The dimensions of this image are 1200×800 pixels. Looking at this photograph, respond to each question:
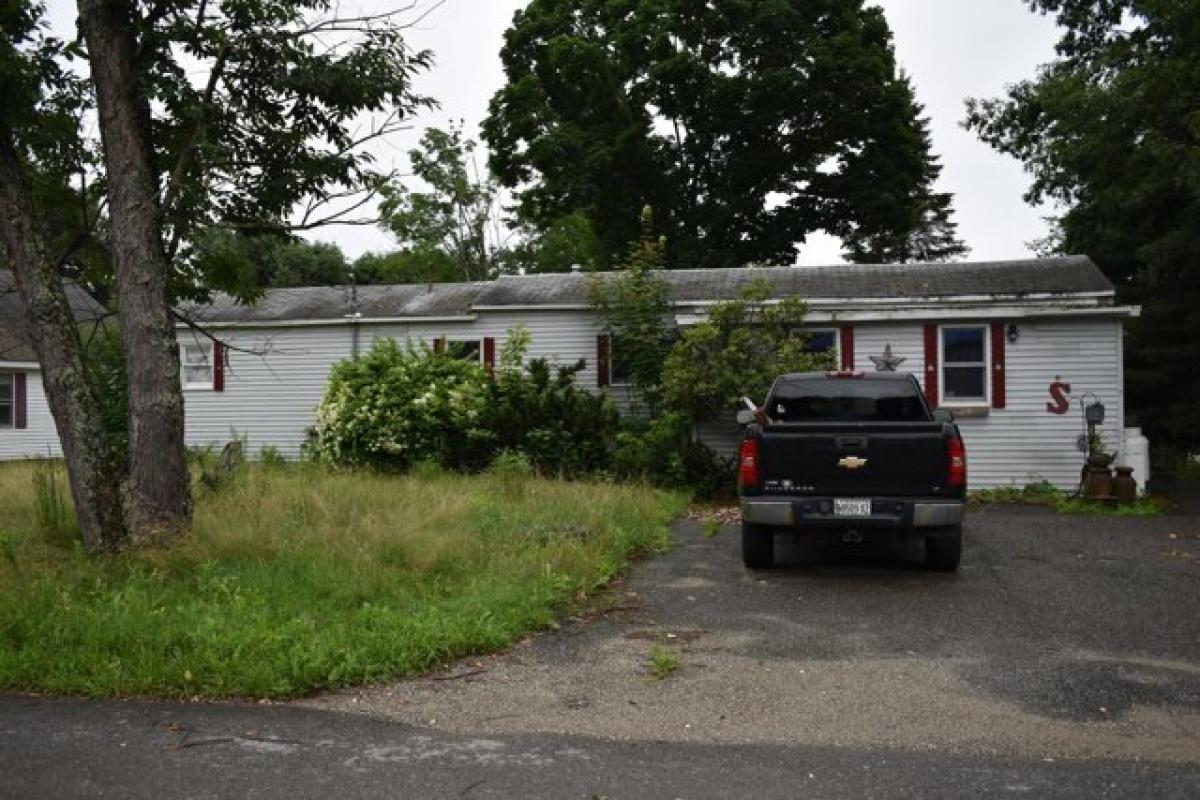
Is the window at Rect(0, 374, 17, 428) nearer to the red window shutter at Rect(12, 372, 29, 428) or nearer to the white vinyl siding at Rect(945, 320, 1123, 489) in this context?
the red window shutter at Rect(12, 372, 29, 428)

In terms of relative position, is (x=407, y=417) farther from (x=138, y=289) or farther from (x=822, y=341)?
(x=138, y=289)

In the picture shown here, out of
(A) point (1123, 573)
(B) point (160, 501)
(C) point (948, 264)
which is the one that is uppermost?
(C) point (948, 264)

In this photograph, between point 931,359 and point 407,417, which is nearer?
point 931,359

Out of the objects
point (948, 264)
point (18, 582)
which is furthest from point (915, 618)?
point (948, 264)

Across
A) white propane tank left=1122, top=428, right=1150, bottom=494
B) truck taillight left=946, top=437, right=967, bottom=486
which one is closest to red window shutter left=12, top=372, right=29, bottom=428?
truck taillight left=946, top=437, right=967, bottom=486

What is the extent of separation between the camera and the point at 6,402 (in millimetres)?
24328

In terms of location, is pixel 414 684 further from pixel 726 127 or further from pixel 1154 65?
pixel 726 127

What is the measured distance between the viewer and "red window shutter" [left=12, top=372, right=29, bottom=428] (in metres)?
24.3

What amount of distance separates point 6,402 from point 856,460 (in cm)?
2400

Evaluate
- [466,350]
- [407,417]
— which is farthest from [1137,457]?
[466,350]

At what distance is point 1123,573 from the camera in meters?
8.60

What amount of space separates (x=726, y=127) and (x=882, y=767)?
29.2 m

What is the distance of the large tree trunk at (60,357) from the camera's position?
25.2 ft

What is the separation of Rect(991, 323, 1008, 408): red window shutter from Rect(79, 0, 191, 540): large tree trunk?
1254 centimetres
